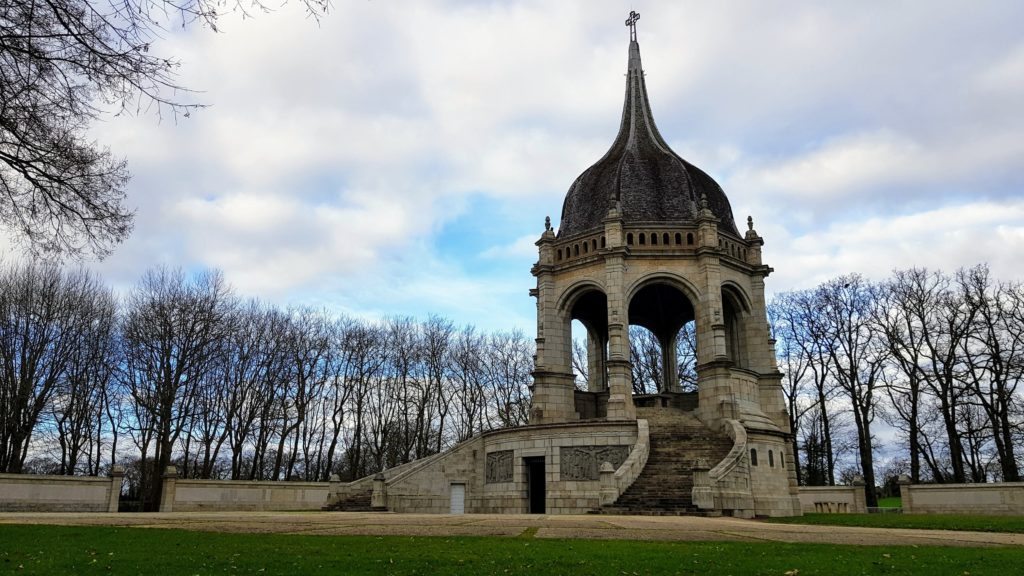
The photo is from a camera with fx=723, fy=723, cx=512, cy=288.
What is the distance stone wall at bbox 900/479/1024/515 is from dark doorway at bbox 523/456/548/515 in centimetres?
1471

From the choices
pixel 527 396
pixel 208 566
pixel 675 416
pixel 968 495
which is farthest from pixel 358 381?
pixel 208 566

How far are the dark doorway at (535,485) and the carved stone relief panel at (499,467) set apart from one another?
73 cm

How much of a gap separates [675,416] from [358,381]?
23.4m

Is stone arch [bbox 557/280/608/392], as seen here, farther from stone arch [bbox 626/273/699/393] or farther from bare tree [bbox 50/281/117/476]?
bare tree [bbox 50/281/117/476]

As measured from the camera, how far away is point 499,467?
28.5 metres

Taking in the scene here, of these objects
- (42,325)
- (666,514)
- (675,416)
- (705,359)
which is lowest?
(666,514)

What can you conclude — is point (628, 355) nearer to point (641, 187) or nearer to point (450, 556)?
point (641, 187)

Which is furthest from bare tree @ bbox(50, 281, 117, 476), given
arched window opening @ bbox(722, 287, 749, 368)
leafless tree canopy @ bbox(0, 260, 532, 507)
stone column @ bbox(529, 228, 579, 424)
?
arched window opening @ bbox(722, 287, 749, 368)

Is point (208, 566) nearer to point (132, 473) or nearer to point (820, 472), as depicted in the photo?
point (820, 472)

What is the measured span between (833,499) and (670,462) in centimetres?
1365

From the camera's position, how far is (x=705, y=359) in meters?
29.7

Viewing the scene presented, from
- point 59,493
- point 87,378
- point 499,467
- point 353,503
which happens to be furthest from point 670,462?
point 87,378

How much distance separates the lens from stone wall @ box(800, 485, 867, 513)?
107ft

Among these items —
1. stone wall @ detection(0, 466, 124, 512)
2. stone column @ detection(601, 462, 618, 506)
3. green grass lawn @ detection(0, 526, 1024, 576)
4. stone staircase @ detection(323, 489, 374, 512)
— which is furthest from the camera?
stone staircase @ detection(323, 489, 374, 512)
